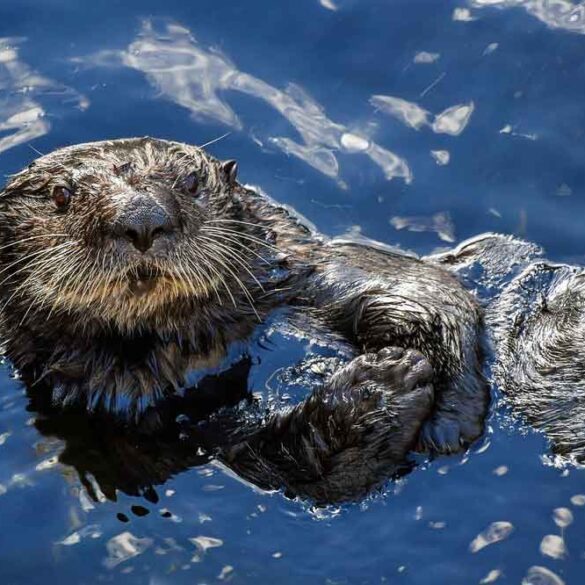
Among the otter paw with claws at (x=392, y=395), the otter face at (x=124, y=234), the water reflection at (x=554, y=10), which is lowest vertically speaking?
the otter paw with claws at (x=392, y=395)

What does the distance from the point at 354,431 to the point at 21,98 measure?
402 cm

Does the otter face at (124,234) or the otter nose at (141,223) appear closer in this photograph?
the otter nose at (141,223)

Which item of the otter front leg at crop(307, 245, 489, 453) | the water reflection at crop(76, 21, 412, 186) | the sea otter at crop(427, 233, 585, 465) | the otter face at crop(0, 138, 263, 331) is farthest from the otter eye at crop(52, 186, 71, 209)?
the water reflection at crop(76, 21, 412, 186)

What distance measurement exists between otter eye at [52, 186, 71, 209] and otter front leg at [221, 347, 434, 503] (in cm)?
154

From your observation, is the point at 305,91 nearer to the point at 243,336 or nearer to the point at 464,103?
the point at 464,103


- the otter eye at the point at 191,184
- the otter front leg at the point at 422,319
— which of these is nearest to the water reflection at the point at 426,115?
the otter front leg at the point at 422,319

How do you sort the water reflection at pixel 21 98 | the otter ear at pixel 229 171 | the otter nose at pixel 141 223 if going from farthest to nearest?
the water reflection at pixel 21 98 < the otter ear at pixel 229 171 < the otter nose at pixel 141 223

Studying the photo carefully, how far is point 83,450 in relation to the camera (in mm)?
6539

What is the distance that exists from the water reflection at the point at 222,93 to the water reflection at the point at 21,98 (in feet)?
1.06

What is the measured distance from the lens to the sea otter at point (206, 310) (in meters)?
6.14

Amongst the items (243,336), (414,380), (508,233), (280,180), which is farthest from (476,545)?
(280,180)

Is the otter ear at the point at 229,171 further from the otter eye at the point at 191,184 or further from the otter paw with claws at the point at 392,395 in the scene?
the otter paw with claws at the point at 392,395

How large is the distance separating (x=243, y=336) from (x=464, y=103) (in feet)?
9.15

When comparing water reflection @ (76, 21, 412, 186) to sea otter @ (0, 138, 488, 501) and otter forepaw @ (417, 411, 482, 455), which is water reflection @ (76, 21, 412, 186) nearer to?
sea otter @ (0, 138, 488, 501)
